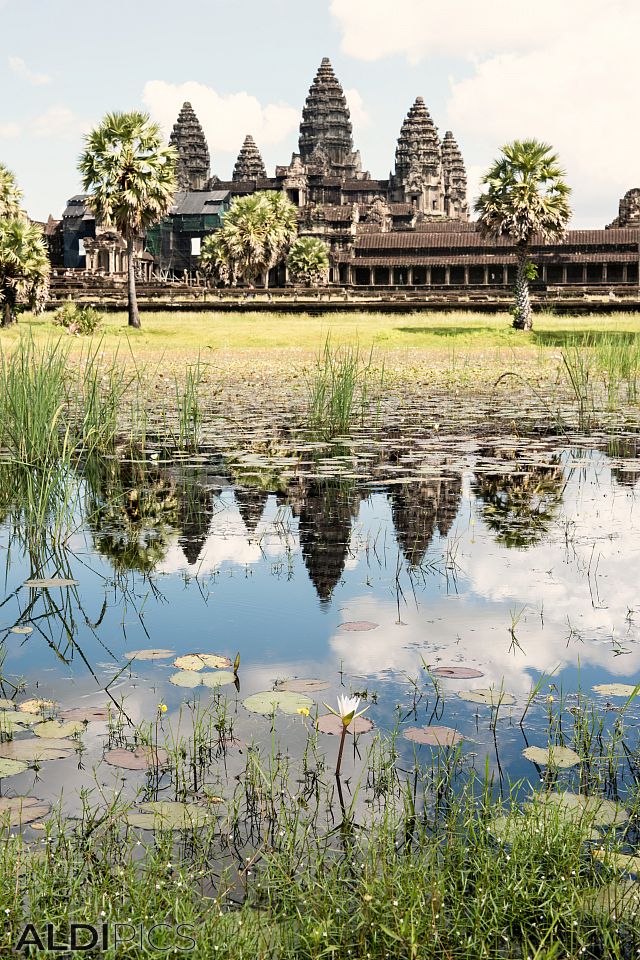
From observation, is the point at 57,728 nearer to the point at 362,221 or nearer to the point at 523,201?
the point at 523,201

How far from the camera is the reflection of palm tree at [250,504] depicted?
7.64m

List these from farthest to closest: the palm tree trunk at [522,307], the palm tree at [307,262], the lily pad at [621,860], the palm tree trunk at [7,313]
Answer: the palm tree at [307,262]
the palm tree trunk at [522,307]
the palm tree trunk at [7,313]
the lily pad at [621,860]

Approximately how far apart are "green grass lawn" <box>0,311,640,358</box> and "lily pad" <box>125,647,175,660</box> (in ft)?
75.3

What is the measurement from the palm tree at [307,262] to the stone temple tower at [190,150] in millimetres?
37848

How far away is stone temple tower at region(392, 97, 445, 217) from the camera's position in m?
96.5

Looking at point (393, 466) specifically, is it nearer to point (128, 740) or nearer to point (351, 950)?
point (128, 740)

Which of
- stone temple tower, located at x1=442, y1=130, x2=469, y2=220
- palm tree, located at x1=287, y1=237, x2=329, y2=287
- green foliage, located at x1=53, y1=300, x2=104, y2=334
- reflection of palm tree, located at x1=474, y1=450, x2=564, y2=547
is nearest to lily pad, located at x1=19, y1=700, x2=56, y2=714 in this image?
reflection of palm tree, located at x1=474, y1=450, x2=564, y2=547

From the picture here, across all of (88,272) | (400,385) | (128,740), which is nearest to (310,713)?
(128,740)

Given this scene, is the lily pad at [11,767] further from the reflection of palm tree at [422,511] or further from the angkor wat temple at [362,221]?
the angkor wat temple at [362,221]

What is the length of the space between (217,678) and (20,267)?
1340 inches

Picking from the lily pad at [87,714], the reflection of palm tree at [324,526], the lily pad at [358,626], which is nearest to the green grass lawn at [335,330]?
the reflection of palm tree at [324,526]

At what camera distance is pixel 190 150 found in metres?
98.8

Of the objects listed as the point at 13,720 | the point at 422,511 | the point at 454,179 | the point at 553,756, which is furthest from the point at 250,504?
the point at 454,179

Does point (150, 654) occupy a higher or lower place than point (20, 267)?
lower
